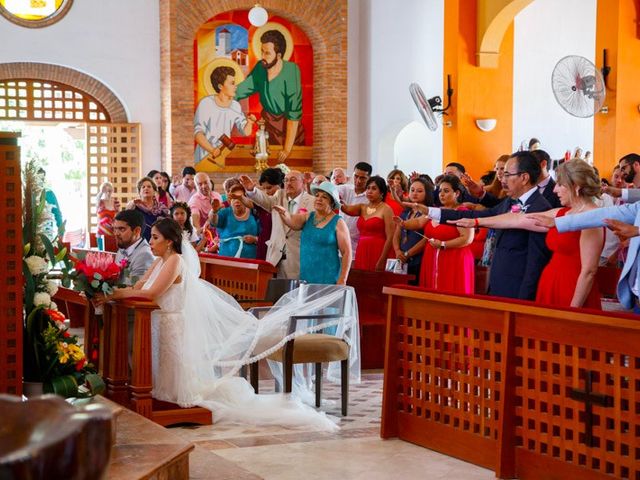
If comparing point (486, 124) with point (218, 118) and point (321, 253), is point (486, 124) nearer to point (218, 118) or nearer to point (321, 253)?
point (218, 118)

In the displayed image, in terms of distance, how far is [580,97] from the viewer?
11789 millimetres

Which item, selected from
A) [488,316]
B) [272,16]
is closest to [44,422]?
[488,316]

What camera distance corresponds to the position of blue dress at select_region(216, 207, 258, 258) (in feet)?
32.8

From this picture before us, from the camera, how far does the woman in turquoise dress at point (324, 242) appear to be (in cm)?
818

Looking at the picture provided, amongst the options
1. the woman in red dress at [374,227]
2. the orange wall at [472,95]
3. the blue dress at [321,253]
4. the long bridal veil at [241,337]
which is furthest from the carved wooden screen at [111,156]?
the long bridal veil at [241,337]

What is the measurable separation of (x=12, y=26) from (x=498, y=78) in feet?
26.0

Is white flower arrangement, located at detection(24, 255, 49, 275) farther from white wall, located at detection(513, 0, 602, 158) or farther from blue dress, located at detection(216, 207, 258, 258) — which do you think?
white wall, located at detection(513, 0, 602, 158)

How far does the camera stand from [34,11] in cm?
1761

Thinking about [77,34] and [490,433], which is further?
[77,34]

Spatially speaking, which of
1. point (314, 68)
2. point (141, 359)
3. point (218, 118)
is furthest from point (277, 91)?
point (141, 359)

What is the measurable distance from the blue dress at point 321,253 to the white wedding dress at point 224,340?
105cm

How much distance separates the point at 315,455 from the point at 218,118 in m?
13.6

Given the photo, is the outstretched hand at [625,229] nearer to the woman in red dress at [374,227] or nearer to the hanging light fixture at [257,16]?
the woman in red dress at [374,227]

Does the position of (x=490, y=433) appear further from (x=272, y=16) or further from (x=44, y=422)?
(x=272, y=16)
